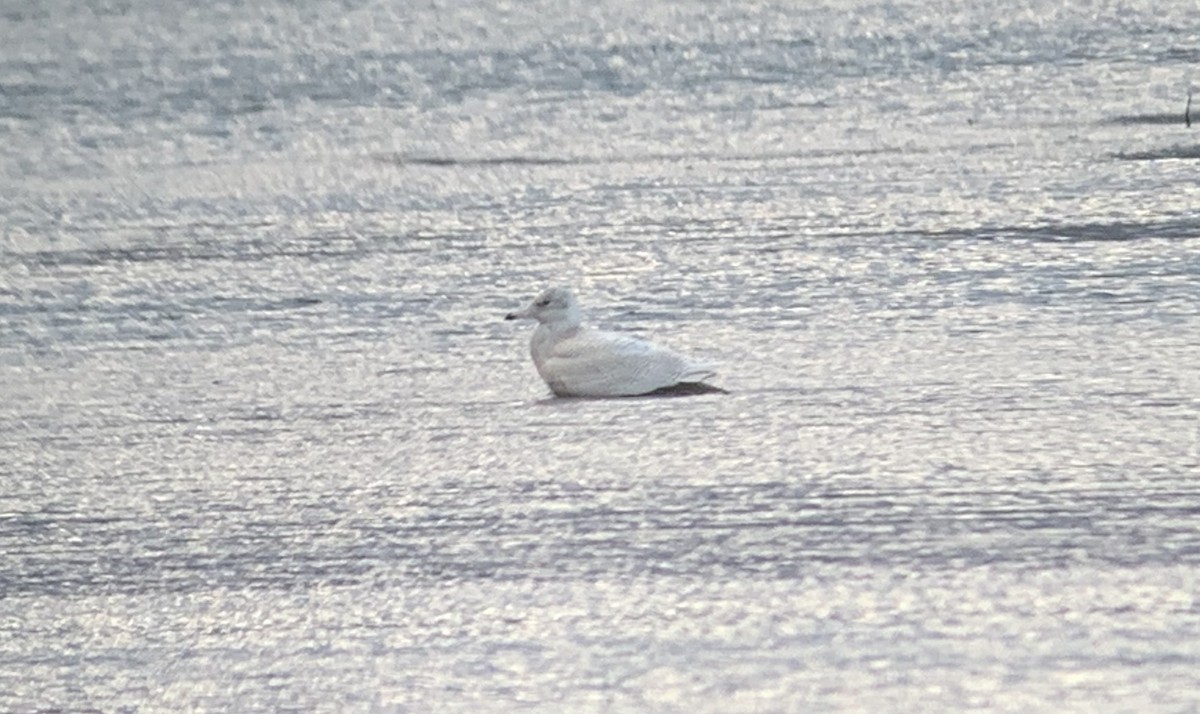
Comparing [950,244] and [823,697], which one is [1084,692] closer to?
[823,697]

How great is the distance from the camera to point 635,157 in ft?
44.9

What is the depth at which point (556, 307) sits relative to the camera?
355 inches

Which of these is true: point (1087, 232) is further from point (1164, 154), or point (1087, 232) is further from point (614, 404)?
point (614, 404)

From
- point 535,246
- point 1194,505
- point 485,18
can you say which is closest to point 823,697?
point 1194,505

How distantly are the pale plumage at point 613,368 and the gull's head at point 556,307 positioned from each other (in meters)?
0.15

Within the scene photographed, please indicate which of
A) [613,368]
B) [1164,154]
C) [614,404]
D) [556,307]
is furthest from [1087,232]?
[614,404]

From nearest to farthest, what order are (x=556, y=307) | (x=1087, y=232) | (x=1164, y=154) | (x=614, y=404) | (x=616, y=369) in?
(x=614, y=404), (x=616, y=369), (x=556, y=307), (x=1087, y=232), (x=1164, y=154)

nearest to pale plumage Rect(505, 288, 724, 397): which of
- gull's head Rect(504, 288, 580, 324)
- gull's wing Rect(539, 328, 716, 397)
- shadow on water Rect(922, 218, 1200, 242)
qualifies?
gull's wing Rect(539, 328, 716, 397)

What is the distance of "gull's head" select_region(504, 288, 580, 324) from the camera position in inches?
355

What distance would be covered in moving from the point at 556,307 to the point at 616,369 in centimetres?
40

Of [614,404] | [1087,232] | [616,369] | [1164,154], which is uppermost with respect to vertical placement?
[1164,154]

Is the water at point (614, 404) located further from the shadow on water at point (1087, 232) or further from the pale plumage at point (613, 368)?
the pale plumage at point (613, 368)

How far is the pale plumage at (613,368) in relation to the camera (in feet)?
28.4

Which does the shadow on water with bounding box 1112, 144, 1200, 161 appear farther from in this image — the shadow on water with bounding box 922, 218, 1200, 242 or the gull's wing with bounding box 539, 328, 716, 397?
the gull's wing with bounding box 539, 328, 716, 397
